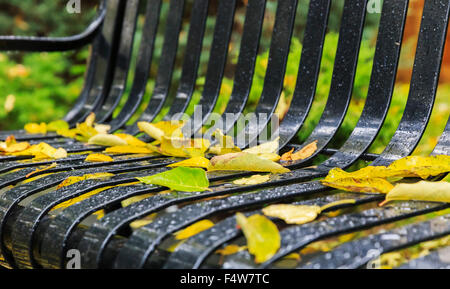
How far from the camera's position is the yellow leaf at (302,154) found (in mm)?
1347

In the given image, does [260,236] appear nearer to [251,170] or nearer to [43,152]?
[251,170]

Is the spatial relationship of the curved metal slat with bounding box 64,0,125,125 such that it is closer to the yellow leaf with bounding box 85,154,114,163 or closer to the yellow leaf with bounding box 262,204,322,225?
the yellow leaf with bounding box 85,154,114,163

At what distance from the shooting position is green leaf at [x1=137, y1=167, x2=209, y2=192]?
0.98 m

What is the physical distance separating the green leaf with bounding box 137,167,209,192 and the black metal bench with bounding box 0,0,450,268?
19 millimetres

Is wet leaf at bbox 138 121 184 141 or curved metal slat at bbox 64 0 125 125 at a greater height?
curved metal slat at bbox 64 0 125 125

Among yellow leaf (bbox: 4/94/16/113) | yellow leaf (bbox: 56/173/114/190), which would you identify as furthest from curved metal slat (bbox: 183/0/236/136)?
yellow leaf (bbox: 4/94/16/113)

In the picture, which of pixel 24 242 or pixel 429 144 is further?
pixel 429 144

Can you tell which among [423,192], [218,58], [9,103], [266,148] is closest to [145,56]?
[218,58]

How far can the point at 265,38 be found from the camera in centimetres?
271

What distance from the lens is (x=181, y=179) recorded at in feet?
3.24

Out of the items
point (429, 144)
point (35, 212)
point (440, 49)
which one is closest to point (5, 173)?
point (35, 212)

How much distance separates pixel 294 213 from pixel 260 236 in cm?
11
